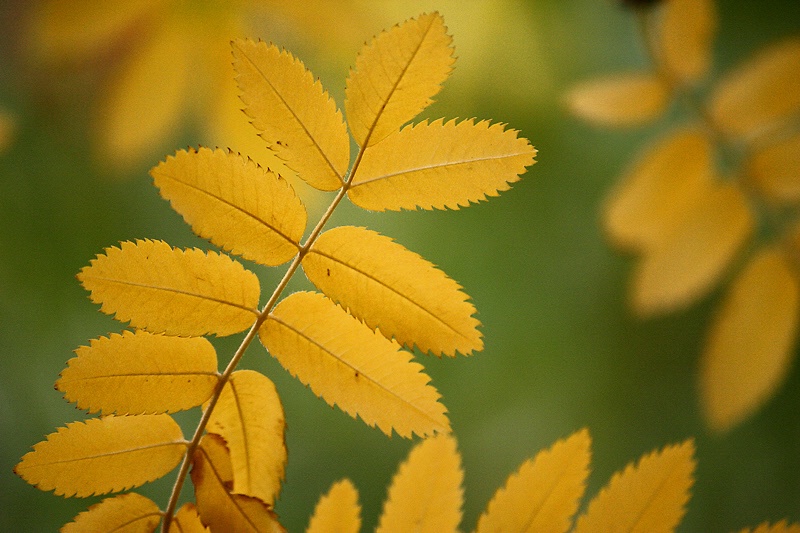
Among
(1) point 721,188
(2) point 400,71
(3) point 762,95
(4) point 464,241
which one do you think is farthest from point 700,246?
(2) point 400,71

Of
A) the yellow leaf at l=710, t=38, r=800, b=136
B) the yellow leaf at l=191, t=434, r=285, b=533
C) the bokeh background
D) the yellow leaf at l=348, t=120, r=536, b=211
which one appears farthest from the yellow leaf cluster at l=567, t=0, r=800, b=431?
the yellow leaf at l=191, t=434, r=285, b=533

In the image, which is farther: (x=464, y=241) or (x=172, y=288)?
(x=464, y=241)

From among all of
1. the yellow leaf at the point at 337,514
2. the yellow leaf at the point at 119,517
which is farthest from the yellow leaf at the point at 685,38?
the yellow leaf at the point at 119,517

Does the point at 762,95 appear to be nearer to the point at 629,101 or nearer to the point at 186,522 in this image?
the point at 629,101

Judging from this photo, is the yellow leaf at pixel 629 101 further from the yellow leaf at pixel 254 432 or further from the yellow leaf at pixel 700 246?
the yellow leaf at pixel 254 432

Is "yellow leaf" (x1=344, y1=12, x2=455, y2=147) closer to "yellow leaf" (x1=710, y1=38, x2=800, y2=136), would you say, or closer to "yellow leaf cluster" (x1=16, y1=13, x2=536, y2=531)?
"yellow leaf cluster" (x1=16, y1=13, x2=536, y2=531)

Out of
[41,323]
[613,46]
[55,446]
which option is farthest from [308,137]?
[613,46]
